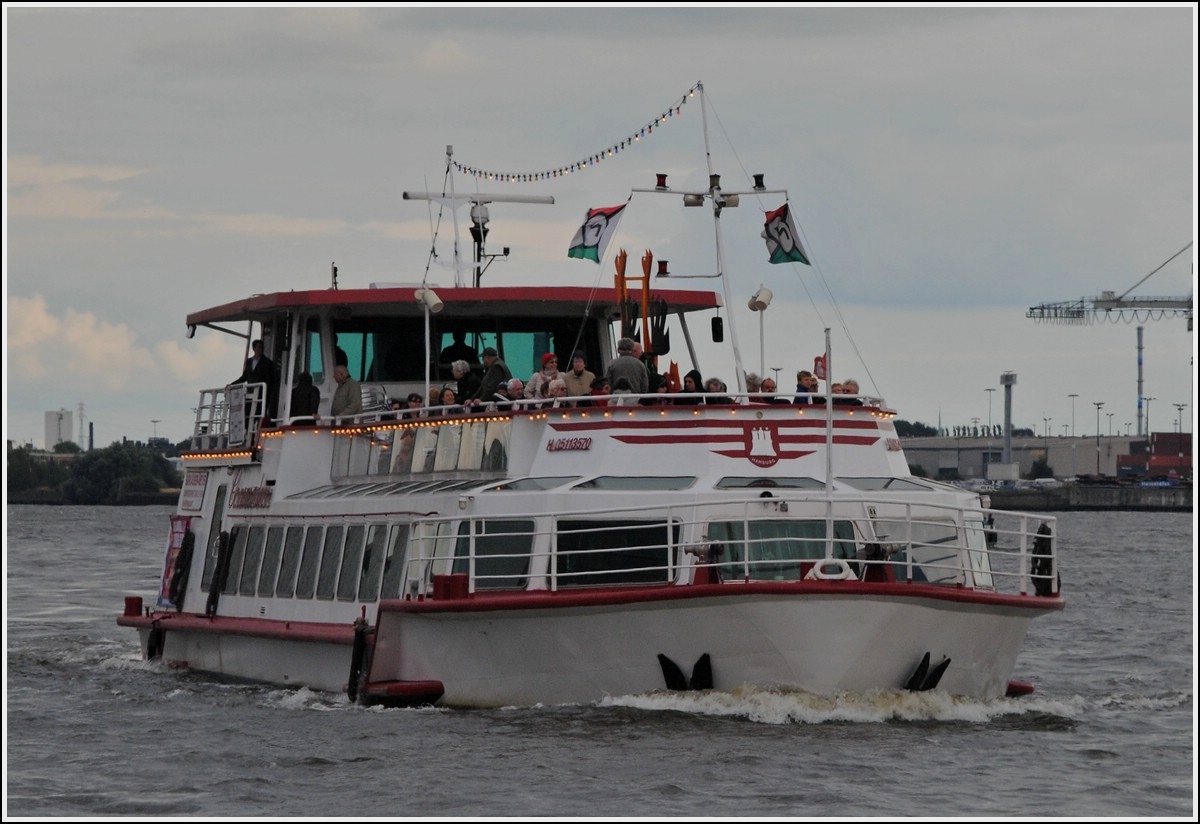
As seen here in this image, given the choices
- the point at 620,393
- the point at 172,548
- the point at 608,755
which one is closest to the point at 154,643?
the point at 172,548

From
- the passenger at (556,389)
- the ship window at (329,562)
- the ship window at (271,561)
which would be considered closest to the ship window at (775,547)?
the passenger at (556,389)

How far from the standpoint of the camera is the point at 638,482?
2255 centimetres

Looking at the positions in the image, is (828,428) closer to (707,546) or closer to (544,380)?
(707,546)

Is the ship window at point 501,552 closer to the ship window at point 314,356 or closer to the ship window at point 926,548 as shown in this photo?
the ship window at point 926,548

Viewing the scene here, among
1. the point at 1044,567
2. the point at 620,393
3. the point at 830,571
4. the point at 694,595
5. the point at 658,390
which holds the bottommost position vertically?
the point at 694,595

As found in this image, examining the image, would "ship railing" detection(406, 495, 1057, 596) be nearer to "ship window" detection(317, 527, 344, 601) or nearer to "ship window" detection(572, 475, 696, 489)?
A: "ship window" detection(572, 475, 696, 489)

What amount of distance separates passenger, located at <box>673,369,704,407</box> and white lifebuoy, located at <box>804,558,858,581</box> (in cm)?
266

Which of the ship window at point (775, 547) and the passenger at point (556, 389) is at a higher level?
the passenger at point (556, 389)

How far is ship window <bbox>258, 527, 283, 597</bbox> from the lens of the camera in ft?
90.0

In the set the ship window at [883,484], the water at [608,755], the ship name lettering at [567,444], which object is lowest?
the water at [608,755]

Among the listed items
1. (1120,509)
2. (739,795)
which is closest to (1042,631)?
(739,795)

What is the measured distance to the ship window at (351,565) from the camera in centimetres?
2503

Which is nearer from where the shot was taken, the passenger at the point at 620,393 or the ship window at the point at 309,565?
the passenger at the point at 620,393

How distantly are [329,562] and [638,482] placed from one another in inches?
195
